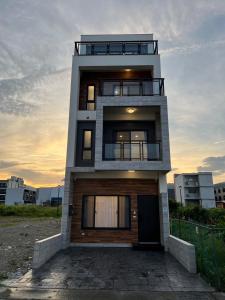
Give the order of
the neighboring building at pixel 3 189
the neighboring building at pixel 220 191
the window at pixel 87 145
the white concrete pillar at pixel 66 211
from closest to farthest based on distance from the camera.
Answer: the white concrete pillar at pixel 66 211
the window at pixel 87 145
the neighboring building at pixel 220 191
the neighboring building at pixel 3 189

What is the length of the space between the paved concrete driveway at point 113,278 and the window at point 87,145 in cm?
443

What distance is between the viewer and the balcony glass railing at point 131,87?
1009cm

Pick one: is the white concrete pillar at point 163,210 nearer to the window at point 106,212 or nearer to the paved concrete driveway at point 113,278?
the paved concrete driveway at point 113,278

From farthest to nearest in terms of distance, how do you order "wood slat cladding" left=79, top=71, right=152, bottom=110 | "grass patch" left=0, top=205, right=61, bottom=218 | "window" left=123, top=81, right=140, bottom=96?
"grass patch" left=0, top=205, right=61, bottom=218
"wood slat cladding" left=79, top=71, right=152, bottom=110
"window" left=123, top=81, right=140, bottom=96

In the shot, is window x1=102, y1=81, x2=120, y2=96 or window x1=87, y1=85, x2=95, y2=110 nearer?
window x1=102, y1=81, x2=120, y2=96

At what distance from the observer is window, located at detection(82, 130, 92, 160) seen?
32.4 ft

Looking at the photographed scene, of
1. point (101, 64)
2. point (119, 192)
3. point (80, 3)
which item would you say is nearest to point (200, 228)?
point (119, 192)

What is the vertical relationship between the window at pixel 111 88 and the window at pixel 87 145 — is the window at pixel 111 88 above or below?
above

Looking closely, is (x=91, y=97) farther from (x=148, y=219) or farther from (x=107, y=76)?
(x=148, y=219)

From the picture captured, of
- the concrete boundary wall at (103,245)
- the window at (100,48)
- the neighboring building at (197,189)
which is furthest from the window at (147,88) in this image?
the neighboring building at (197,189)

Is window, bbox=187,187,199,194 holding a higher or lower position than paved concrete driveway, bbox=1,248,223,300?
higher

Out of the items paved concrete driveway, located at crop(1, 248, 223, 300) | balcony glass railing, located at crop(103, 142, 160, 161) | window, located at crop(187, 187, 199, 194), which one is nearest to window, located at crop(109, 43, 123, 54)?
balcony glass railing, located at crop(103, 142, 160, 161)

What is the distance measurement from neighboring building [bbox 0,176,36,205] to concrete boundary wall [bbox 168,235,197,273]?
67916mm

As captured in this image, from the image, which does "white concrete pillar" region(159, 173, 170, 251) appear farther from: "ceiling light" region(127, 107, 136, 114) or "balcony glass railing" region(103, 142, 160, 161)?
"ceiling light" region(127, 107, 136, 114)
